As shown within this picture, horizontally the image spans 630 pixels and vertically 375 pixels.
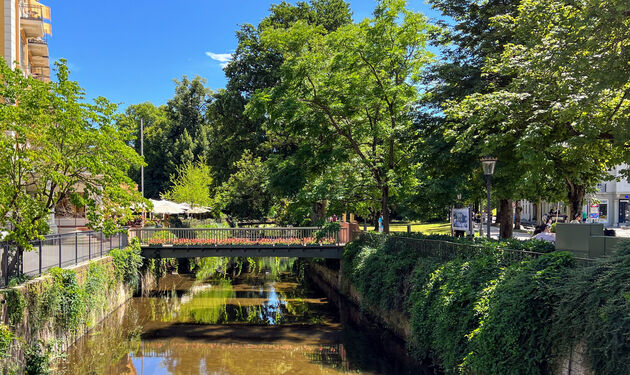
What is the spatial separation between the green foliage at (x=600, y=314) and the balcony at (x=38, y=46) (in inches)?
1203

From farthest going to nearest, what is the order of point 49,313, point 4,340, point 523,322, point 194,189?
point 194,189
point 49,313
point 4,340
point 523,322

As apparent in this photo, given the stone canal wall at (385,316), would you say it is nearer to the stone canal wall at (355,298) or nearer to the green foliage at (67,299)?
the stone canal wall at (355,298)

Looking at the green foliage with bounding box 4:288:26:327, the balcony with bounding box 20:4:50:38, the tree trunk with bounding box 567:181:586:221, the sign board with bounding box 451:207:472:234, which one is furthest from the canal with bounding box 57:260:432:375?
the balcony with bounding box 20:4:50:38

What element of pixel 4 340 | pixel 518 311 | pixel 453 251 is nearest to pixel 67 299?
pixel 4 340

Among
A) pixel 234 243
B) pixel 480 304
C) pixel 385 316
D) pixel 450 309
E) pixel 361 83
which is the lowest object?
pixel 385 316

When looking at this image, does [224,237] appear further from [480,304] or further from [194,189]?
[194,189]

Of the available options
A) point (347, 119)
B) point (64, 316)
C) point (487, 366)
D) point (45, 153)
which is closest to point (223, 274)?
point (347, 119)

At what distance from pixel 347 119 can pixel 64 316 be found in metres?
13.9

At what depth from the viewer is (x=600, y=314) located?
684 centimetres

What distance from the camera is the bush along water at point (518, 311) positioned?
6.88 m

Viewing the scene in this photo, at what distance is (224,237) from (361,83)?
993cm

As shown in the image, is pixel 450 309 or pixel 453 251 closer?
pixel 450 309

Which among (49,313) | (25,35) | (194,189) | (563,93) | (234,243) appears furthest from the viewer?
(194,189)

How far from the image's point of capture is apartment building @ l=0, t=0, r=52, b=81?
2234cm
